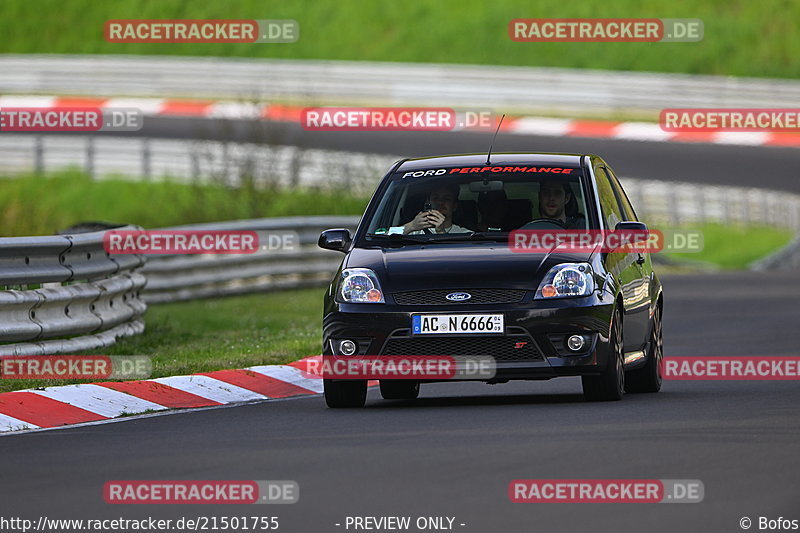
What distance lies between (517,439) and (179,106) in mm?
37113

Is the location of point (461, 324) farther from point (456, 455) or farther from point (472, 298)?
point (456, 455)

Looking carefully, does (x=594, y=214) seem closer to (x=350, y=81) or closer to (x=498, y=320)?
(x=498, y=320)

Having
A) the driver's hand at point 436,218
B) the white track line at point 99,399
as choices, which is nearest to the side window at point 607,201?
the driver's hand at point 436,218

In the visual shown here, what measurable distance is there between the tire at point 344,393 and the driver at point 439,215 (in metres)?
1.17

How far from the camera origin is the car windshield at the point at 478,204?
12.8 m

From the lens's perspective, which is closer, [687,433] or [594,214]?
[687,433]

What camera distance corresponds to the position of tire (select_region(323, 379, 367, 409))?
12.2 meters

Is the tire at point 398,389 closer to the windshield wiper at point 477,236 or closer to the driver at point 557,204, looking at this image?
the windshield wiper at point 477,236

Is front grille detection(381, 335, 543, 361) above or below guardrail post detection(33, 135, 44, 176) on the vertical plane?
below

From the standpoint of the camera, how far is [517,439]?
10188 mm

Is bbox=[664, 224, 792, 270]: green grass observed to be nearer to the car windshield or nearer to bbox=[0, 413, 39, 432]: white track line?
the car windshield

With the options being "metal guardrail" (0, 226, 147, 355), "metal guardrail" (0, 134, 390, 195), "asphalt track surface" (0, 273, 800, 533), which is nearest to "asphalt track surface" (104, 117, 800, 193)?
"metal guardrail" (0, 134, 390, 195)

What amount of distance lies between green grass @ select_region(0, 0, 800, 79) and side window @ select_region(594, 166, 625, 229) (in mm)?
37815

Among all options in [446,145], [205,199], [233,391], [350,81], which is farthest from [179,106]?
[233,391]
